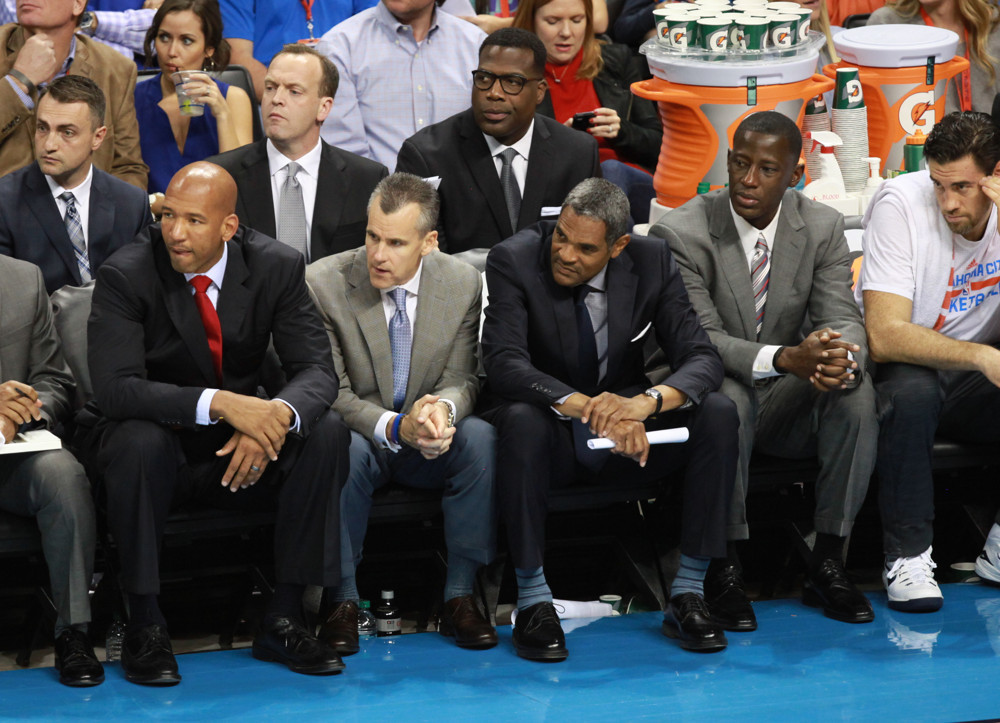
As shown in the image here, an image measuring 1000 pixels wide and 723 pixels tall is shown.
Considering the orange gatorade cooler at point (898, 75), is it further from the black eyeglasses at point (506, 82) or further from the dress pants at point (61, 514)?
the dress pants at point (61, 514)

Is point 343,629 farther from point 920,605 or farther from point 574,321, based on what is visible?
point 920,605

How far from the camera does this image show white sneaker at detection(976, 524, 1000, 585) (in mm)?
3992

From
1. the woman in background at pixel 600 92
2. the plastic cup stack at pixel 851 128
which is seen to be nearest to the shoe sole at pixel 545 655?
the woman in background at pixel 600 92

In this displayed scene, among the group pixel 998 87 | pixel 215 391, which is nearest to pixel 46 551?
pixel 215 391

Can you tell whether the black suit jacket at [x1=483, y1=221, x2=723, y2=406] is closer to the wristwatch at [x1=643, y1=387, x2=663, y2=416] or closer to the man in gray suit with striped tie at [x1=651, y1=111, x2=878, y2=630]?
the wristwatch at [x1=643, y1=387, x2=663, y2=416]

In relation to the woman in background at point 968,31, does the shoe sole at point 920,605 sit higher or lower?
lower

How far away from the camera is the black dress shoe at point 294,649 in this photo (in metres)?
3.43

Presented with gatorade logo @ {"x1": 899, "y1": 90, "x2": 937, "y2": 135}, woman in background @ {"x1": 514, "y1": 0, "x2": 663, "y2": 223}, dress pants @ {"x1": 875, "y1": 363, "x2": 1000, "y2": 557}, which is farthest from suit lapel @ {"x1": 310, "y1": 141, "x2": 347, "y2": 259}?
gatorade logo @ {"x1": 899, "y1": 90, "x2": 937, "y2": 135}

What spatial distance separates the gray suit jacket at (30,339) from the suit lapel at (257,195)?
0.85 meters

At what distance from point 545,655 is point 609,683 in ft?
0.62

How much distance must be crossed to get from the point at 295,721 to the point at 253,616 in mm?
642

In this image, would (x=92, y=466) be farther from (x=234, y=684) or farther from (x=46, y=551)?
(x=234, y=684)

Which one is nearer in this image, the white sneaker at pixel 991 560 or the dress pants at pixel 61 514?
the dress pants at pixel 61 514

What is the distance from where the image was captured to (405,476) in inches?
147
